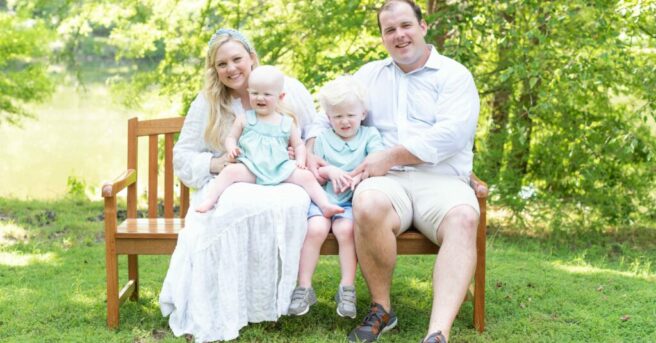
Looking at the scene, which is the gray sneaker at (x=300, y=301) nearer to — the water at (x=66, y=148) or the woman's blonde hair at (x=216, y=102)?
the woman's blonde hair at (x=216, y=102)

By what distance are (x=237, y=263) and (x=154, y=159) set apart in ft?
3.25

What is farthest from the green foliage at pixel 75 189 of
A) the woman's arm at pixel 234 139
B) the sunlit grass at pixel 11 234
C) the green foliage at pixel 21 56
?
the woman's arm at pixel 234 139

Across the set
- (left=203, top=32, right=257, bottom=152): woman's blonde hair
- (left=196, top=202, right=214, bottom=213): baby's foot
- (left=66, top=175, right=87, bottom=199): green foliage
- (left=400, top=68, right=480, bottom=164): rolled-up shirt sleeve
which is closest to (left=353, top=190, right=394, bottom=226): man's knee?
(left=400, top=68, right=480, bottom=164): rolled-up shirt sleeve

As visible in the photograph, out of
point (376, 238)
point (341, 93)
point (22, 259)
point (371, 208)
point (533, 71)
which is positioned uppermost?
point (533, 71)

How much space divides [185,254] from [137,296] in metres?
0.78

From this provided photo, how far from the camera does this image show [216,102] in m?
3.94

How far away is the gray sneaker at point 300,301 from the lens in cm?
349

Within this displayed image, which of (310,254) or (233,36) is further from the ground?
(233,36)

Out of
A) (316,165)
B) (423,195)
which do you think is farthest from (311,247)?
(423,195)

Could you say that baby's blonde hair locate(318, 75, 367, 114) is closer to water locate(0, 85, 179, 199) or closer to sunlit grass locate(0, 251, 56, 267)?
sunlit grass locate(0, 251, 56, 267)

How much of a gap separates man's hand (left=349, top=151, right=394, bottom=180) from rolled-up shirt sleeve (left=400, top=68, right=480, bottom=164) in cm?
11

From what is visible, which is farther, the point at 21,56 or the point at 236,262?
the point at 21,56

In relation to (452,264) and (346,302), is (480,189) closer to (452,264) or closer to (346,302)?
(452,264)

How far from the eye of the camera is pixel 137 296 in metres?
4.21
